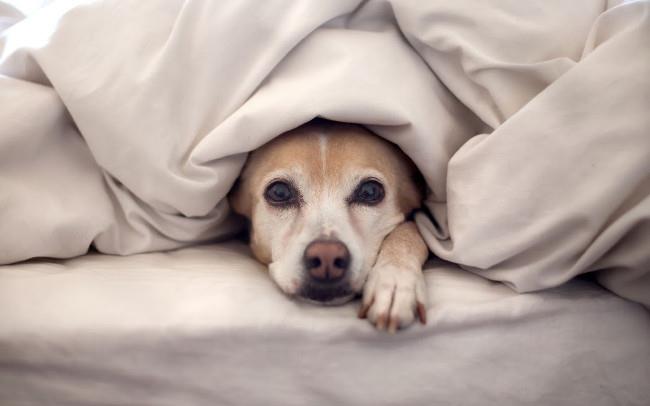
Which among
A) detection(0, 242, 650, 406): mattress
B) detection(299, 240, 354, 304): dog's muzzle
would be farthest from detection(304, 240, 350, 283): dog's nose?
detection(0, 242, 650, 406): mattress

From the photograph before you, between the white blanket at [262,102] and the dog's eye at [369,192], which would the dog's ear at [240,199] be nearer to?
the white blanket at [262,102]

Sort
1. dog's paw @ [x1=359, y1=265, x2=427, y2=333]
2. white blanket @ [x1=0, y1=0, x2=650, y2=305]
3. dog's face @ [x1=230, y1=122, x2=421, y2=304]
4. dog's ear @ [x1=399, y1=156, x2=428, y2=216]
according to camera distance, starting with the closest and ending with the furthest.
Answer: dog's paw @ [x1=359, y1=265, x2=427, y2=333] < white blanket @ [x1=0, y1=0, x2=650, y2=305] < dog's face @ [x1=230, y1=122, x2=421, y2=304] < dog's ear @ [x1=399, y1=156, x2=428, y2=216]

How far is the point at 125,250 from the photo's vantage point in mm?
1297

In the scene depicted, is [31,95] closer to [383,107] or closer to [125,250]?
[125,250]

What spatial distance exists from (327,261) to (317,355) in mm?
222

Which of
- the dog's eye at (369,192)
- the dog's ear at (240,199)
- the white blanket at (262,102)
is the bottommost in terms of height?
the dog's ear at (240,199)

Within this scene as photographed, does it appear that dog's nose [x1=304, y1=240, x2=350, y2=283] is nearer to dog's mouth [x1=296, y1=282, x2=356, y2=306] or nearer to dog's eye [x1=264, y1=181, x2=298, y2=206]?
dog's mouth [x1=296, y1=282, x2=356, y2=306]

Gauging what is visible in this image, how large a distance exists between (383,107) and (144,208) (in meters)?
0.66

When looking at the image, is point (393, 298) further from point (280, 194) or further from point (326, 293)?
point (280, 194)

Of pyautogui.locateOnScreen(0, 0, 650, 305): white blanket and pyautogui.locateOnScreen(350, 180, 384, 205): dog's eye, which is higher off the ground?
pyautogui.locateOnScreen(0, 0, 650, 305): white blanket

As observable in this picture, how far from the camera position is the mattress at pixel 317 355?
3.21 ft

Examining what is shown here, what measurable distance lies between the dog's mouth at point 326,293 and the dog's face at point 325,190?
13 centimetres

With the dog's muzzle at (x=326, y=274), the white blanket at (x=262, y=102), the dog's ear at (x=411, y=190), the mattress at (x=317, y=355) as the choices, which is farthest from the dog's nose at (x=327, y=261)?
the dog's ear at (x=411, y=190)

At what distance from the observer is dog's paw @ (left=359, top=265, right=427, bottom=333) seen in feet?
3.20
